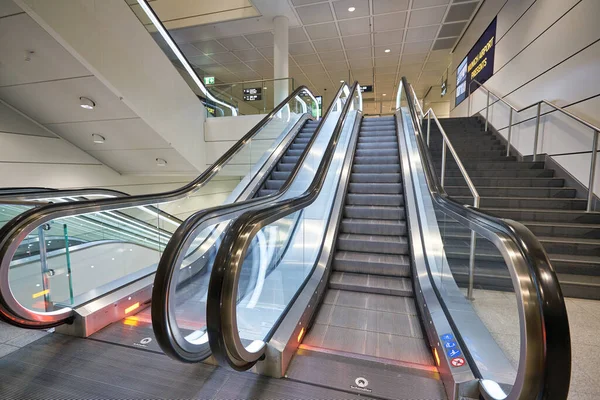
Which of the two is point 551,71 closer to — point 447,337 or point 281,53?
point 447,337

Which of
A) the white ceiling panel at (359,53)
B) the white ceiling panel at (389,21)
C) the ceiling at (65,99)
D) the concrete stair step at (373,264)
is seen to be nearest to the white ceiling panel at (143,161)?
the ceiling at (65,99)

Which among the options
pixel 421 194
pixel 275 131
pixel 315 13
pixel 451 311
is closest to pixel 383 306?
pixel 451 311

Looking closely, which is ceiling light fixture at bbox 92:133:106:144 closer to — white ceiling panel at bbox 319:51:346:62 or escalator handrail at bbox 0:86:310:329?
escalator handrail at bbox 0:86:310:329

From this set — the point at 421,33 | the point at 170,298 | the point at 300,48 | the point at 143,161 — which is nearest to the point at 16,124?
the point at 143,161

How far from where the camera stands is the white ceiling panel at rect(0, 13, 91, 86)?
3203mm

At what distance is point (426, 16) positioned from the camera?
25.2 ft

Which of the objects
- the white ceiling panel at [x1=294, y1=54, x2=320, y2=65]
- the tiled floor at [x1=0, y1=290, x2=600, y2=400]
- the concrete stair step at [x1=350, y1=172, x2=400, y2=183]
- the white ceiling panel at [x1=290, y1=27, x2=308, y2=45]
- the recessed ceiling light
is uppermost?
the white ceiling panel at [x1=294, y1=54, x2=320, y2=65]

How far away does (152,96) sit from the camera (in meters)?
4.92

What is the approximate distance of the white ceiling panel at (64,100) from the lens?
159 inches

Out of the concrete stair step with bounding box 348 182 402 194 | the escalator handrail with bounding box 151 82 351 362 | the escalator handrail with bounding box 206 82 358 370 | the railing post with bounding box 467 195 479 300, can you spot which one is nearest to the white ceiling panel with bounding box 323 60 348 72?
the concrete stair step with bounding box 348 182 402 194

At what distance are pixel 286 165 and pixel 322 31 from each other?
5.40m

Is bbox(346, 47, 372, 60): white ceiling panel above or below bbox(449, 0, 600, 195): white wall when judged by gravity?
above

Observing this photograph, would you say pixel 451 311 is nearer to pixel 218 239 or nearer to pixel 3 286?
pixel 218 239

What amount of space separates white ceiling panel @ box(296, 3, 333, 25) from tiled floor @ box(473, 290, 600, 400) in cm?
777
